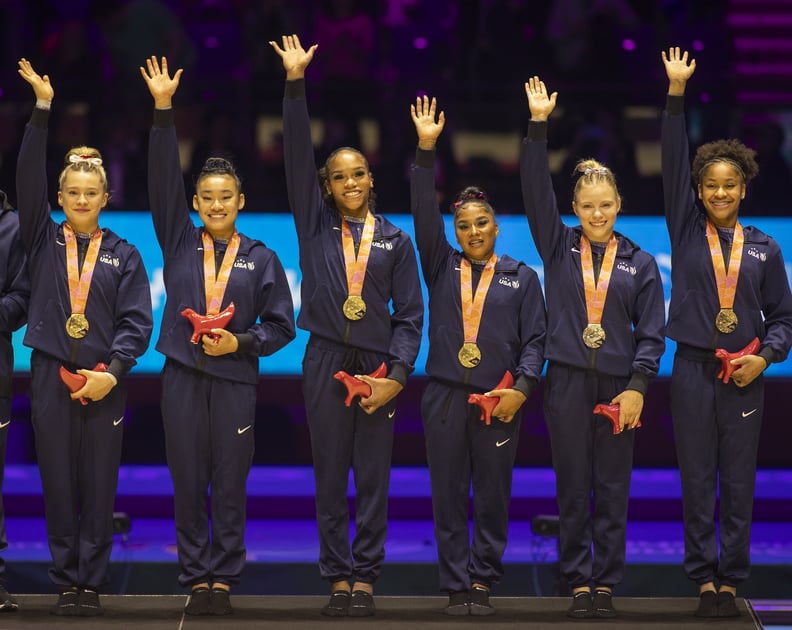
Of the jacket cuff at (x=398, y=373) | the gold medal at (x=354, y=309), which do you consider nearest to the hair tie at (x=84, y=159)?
the gold medal at (x=354, y=309)

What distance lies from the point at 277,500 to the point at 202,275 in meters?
2.80

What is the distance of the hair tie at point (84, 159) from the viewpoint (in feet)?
15.6

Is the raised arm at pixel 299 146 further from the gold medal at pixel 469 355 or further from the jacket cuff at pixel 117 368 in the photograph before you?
the jacket cuff at pixel 117 368

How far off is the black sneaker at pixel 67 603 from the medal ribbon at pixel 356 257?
60.4 inches

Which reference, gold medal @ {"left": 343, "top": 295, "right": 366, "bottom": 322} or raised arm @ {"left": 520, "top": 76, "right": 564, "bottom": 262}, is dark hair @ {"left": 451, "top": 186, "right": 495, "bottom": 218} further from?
gold medal @ {"left": 343, "top": 295, "right": 366, "bottom": 322}

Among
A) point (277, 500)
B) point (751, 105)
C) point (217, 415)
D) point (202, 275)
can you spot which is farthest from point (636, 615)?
point (751, 105)

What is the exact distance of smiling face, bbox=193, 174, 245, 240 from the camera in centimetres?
474

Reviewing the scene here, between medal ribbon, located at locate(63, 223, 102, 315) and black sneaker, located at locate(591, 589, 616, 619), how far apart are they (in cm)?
222

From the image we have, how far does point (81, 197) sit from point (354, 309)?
111 centimetres

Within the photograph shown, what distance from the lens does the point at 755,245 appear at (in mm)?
4809

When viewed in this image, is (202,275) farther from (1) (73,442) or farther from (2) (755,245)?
(2) (755,245)

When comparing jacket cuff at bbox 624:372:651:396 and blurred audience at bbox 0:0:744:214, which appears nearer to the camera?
jacket cuff at bbox 624:372:651:396

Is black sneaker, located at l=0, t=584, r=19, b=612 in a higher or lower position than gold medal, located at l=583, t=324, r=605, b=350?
lower

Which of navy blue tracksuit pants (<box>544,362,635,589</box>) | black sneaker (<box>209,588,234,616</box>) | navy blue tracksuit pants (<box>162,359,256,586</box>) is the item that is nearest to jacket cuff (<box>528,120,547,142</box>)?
navy blue tracksuit pants (<box>544,362,635,589</box>)
